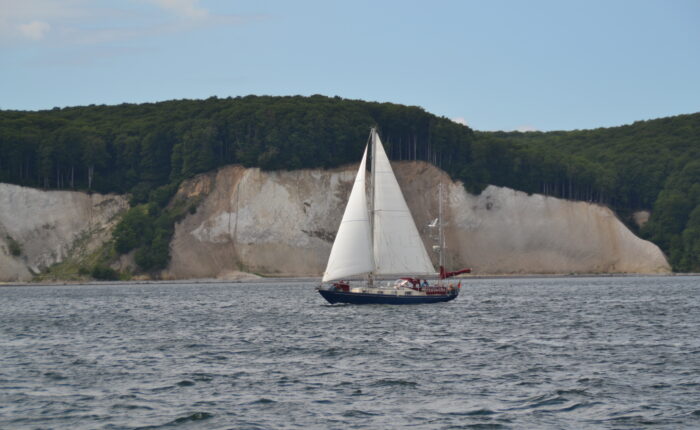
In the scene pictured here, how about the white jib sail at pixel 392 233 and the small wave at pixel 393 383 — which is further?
the white jib sail at pixel 392 233

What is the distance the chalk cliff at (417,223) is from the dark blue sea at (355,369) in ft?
228

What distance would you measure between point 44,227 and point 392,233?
83772 mm

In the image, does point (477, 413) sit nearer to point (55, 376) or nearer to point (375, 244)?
point (55, 376)

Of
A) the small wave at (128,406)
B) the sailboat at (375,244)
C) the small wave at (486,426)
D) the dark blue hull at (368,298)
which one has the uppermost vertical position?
the sailboat at (375,244)

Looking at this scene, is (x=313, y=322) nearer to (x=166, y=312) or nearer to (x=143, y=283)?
(x=166, y=312)

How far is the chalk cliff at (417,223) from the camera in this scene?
139 metres

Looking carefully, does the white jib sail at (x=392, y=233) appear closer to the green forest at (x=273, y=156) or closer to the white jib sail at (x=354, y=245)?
the white jib sail at (x=354, y=245)

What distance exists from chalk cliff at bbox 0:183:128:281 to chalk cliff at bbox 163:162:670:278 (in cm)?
1259

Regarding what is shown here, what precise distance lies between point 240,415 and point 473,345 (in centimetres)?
1874

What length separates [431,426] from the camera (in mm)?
26656

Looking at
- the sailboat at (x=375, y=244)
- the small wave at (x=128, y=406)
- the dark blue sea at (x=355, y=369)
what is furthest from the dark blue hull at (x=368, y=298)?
the small wave at (x=128, y=406)

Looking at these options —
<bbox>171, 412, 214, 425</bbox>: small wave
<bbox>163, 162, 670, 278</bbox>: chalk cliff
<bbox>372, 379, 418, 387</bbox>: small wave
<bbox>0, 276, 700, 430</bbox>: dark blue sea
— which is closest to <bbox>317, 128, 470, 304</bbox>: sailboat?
<bbox>0, 276, 700, 430</bbox>: dark blue sea

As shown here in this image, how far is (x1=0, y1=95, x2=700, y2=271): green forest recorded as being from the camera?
471ft

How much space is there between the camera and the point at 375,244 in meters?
67.2
